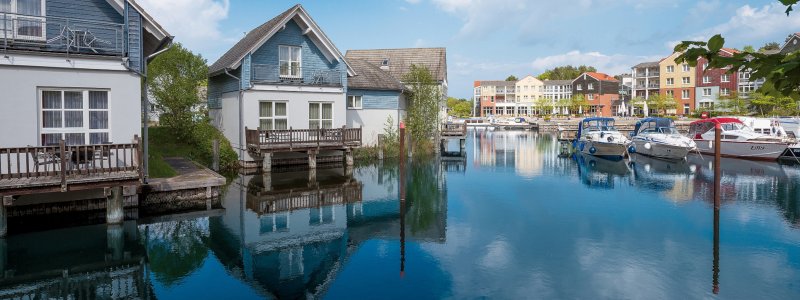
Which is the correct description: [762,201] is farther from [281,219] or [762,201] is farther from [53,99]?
[53,99]

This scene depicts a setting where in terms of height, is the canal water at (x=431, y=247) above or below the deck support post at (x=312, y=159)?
below

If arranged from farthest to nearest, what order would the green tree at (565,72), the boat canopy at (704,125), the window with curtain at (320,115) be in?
1. the green tree at (565,72)
2. the boat canopy at (704,125)
3. the window with curtain at (320,115)

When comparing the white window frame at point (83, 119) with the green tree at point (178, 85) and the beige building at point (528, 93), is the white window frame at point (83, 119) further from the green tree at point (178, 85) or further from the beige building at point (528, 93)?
the beige building at point (528, 93)

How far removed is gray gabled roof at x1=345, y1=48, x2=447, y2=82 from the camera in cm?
4459

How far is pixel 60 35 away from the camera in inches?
581

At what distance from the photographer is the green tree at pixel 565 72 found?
435 feet

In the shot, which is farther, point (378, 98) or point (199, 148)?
point (378, 98)

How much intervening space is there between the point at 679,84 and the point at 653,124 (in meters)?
53.3

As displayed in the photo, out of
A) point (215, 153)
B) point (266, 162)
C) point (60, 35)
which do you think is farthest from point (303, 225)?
point (215, 153)

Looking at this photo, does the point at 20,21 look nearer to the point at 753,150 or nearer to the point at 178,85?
the point at 178,85

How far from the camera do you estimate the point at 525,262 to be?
12.0 meters

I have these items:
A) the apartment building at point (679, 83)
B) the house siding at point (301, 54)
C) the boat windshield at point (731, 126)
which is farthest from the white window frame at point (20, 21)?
the apartment building at point (679, 83)

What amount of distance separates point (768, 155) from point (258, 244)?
33898 mm

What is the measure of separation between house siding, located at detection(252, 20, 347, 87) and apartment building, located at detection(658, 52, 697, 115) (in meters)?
73.2
